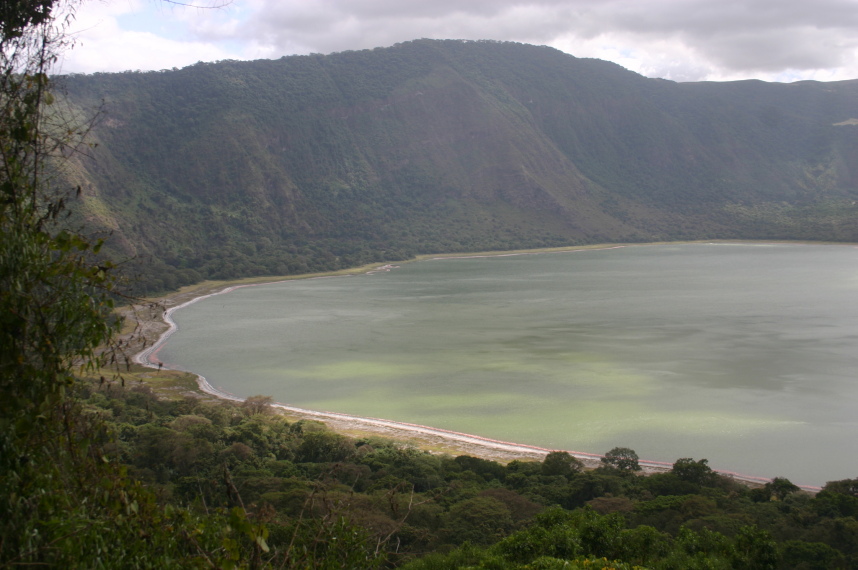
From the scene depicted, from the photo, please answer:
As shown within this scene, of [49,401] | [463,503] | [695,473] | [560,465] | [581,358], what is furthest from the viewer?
[581,358]

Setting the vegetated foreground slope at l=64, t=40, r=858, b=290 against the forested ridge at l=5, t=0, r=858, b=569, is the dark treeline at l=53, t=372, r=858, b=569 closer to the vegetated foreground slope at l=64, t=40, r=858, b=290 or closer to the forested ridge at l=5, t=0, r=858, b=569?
the forested ridge at l=5, t=0, r=858, b=569

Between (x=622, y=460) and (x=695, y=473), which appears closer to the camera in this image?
(x=695, y=473)

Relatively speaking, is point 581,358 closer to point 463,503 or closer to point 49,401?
point 463,503

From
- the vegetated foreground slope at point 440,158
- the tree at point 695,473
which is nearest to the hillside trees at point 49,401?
the tree at point 695,473

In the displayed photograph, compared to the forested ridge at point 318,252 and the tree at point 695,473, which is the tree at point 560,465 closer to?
the forested ridge at point 318,252

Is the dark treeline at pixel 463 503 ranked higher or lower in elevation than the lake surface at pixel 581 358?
lower

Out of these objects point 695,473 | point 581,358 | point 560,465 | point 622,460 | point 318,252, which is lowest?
point 560,465

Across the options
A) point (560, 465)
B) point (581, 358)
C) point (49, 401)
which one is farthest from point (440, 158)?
point (49, 401)

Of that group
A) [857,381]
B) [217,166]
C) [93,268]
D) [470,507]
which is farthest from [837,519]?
[217,166]
